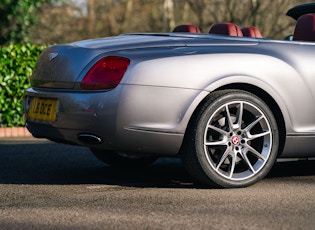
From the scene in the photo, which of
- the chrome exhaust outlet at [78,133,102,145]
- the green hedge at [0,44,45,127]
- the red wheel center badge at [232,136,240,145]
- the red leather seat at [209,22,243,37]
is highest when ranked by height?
the red leather seat at [209,22,243,37]

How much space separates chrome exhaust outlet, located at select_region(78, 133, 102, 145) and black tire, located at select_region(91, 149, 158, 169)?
137cm

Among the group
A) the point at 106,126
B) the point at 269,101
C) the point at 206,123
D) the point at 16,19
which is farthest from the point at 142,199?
the point at 16,19

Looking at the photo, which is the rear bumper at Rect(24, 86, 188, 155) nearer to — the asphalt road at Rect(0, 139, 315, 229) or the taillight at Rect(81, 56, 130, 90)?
the taillight at Rect(81, 56, 130, 90)

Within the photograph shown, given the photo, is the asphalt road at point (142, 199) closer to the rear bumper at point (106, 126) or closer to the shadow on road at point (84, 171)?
the shadow on road at point (84, 171)

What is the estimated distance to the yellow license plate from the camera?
612cm

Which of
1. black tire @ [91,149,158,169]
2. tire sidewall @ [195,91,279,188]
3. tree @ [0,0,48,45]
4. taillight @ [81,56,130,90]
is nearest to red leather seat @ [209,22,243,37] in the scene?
tire sidewall @ [195,91,279,188]

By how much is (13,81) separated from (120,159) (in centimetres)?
520

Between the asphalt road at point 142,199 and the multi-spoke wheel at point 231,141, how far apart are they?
5.4 inches

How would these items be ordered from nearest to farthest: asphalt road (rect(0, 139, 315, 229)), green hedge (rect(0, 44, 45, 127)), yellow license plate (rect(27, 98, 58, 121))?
asphalt road (rect(0, 139, 315, 229)) < yellow license plate (rect(27, 98, 58, 121)) < green hedge (rect(0, 44, 45, 127))

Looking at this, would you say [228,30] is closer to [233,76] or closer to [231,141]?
[233,76]

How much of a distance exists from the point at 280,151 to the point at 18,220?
2326 mm

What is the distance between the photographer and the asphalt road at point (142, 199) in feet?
15.8

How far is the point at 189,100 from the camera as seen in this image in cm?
592

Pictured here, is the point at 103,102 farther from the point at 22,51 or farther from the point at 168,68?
the point at 22,51
